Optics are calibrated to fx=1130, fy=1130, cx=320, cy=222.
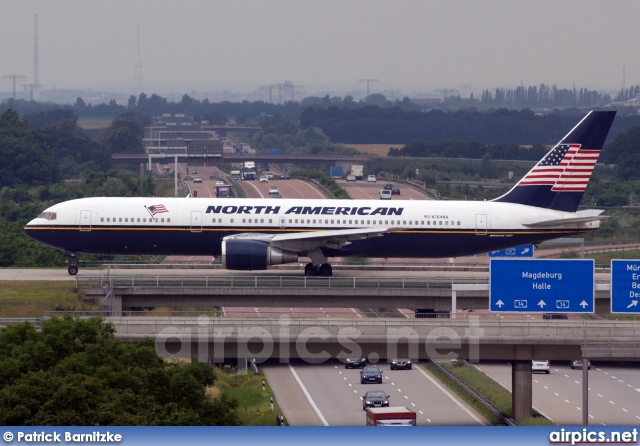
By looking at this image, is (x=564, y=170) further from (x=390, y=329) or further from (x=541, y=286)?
(x=390, y=329)

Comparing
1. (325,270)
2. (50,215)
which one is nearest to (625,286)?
(325,270)

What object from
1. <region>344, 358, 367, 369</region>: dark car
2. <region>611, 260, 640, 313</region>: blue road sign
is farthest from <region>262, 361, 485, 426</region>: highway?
<region>611, 260, 640, 313</region>: blue road sign

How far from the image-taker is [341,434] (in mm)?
28531

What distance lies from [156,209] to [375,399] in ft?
61.8

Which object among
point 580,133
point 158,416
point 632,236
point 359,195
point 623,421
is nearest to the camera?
point 158,416

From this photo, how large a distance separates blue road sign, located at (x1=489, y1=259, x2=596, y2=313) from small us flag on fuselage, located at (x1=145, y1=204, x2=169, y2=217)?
75.8 feet

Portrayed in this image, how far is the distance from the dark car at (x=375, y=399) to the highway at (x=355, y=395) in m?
0.58

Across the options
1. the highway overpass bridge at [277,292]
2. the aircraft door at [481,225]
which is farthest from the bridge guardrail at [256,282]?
the aircraft door at [481,225]

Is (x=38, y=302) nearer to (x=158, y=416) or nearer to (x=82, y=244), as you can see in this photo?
(x=82, y=244)

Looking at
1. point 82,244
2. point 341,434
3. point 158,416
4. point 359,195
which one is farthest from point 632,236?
point 341,434

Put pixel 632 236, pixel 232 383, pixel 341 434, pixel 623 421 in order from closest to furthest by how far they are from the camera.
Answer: pixel 341 434 → pixel 623 421 → pixel 232 383 → pixel 632 236

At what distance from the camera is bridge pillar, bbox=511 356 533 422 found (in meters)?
57.9

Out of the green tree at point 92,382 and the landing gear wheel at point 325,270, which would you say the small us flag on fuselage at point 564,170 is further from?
the green tree at point 92,382

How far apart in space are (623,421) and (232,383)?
79.6 ft
